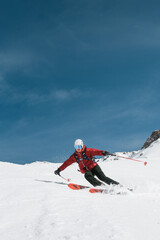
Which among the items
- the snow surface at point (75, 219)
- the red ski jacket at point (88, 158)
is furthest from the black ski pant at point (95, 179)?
the snow surface at point (75, 219)

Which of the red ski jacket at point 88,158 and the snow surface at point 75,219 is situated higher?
the red ski jacket at point 88,158

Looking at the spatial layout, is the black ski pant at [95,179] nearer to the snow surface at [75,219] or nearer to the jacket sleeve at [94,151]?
the jacket sleeve at [94,151]

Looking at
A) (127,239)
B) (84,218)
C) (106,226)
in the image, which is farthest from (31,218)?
(127,239)

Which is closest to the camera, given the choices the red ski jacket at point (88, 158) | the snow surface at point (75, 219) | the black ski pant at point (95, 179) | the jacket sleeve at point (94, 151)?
the snow surface at point (75, 219)

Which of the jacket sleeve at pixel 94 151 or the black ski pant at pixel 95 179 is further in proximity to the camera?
the jacket sleeve at pixel 94 151

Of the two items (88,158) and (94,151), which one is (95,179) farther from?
(94,151)

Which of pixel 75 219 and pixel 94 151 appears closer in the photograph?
pixel 75 219

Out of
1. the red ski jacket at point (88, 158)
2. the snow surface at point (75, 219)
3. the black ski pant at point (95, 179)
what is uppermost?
the red ski jacket at point (88, 158)

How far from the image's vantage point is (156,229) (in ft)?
9.59

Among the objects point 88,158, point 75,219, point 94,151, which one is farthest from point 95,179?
point 75,219

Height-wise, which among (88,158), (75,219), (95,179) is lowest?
(75,219)

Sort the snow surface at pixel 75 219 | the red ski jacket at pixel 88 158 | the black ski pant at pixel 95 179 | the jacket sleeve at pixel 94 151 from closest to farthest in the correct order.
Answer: the snow surface at pixel 75 219 → the black ski pant at pixel 95 179 → the jacket sleeve at pixel 94 151 → the red ski jacket at pixel 88 158

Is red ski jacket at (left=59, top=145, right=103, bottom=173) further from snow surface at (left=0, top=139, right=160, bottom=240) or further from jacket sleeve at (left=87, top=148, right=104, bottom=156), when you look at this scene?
snow surface at (left=0, top=139, right=160, bottom=240)

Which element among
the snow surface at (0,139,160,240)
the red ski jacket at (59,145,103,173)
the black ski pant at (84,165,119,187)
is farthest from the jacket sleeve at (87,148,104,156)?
the snow surface at (0,139,160,240)
